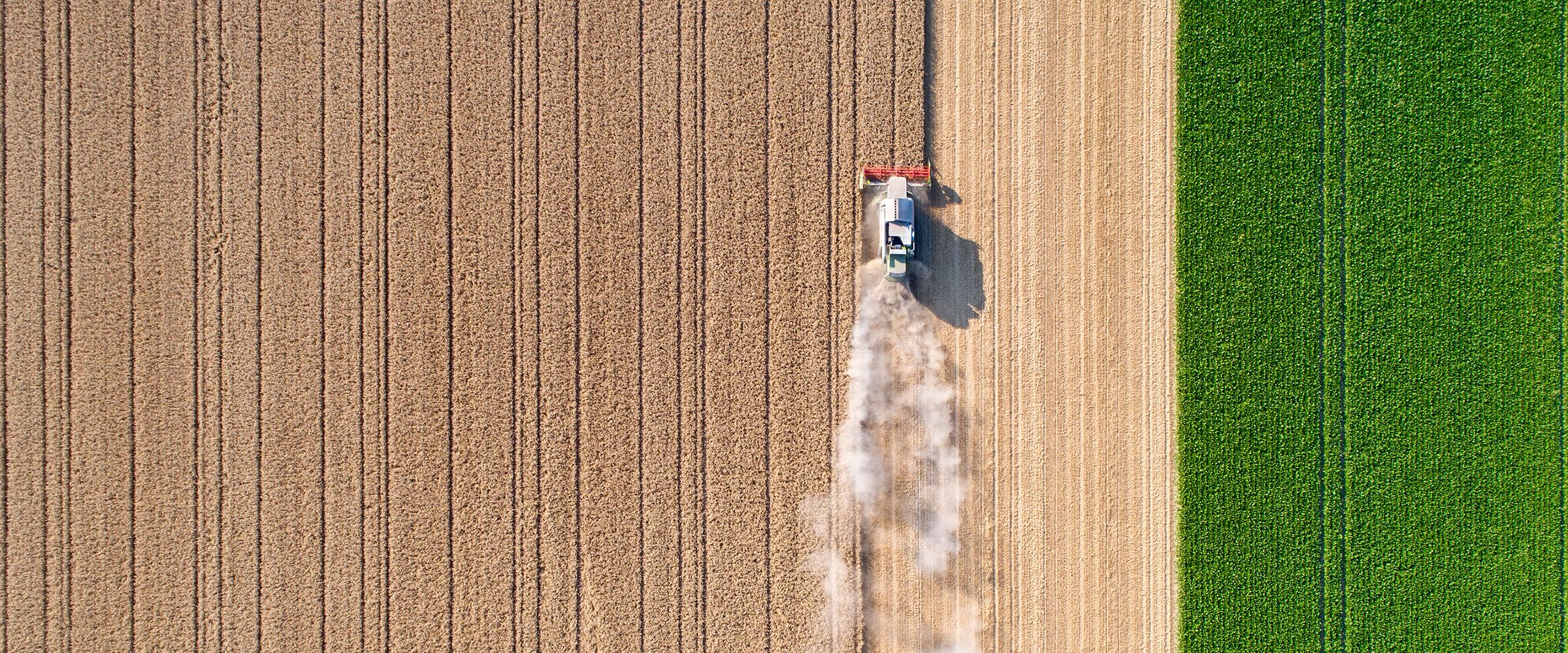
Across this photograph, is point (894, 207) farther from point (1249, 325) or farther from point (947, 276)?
point (1249, 325)

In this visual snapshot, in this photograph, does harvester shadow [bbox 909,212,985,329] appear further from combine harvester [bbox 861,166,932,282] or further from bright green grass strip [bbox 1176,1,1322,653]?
bright green grass strip [bbox 1176,1,1322,653]

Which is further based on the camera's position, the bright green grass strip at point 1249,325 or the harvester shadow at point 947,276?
the harvester shadow at point 947,276

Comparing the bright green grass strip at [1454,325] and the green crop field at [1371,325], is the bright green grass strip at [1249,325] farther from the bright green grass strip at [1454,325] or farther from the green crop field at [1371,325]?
the bright green grass strip at [1454,325]

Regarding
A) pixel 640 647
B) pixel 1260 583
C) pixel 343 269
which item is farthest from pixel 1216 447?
pixel 343 269

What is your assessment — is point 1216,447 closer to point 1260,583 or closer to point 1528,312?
point 1260,583

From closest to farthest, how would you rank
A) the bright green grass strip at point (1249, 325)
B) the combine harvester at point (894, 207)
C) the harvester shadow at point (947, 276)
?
the combine harvester at point (894, 207) → the bright green grass strip at point (1249, 325) → the harvester shadow at point (947, 276)

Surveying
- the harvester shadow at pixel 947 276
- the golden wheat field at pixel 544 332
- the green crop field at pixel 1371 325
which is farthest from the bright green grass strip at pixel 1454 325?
the harvester shadow at pixel 947 276

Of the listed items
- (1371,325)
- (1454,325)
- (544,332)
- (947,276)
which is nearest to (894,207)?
(947,276)
